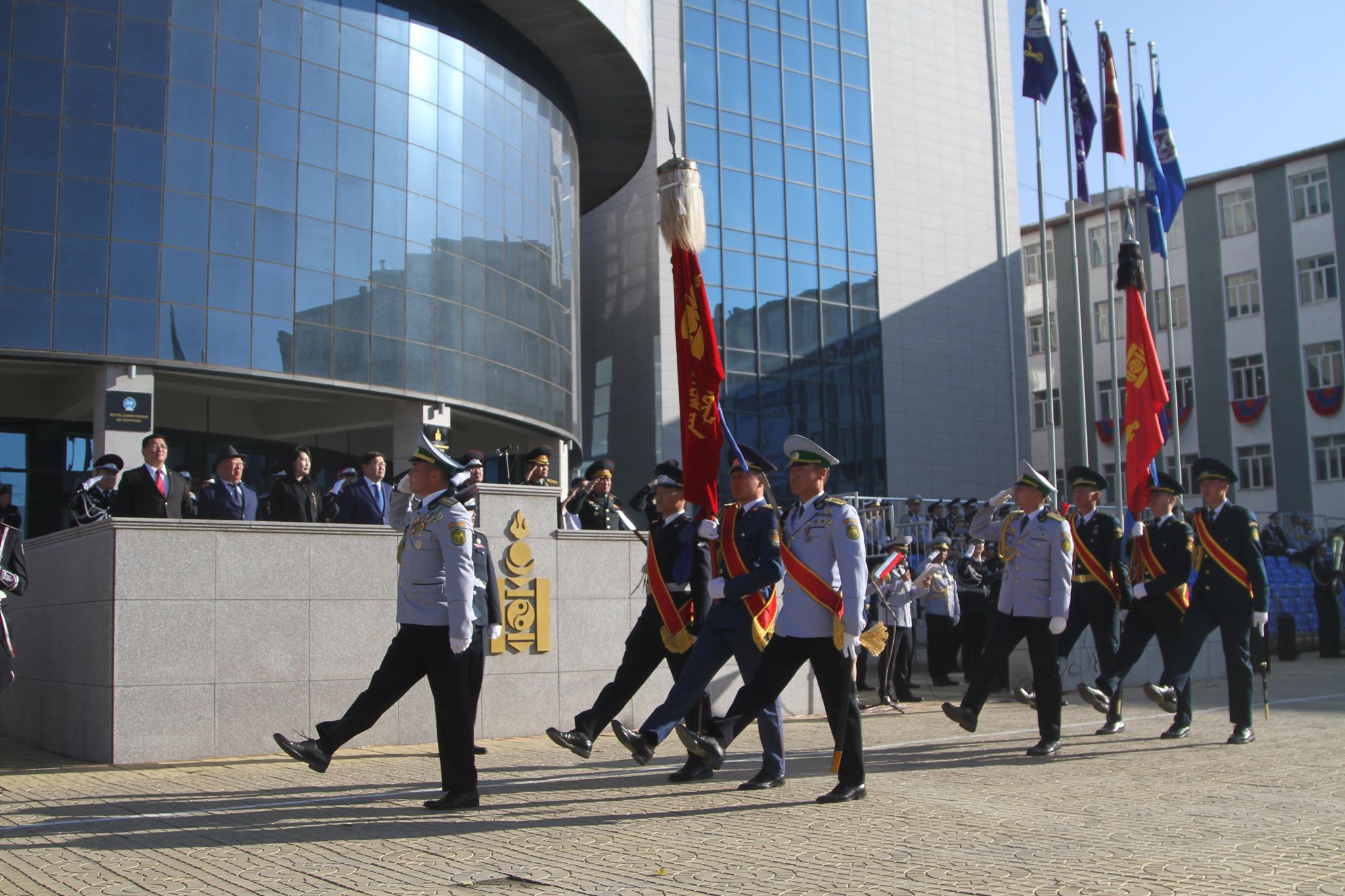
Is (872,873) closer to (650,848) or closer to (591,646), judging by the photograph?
(650,848)

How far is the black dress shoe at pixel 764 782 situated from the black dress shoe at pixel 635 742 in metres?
0.75

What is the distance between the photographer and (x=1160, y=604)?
11.0 meters

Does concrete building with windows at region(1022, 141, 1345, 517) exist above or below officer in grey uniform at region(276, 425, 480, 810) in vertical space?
above

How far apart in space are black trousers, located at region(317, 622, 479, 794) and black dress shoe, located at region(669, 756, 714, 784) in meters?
1.47

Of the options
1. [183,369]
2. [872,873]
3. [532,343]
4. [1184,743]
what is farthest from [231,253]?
[872,873]

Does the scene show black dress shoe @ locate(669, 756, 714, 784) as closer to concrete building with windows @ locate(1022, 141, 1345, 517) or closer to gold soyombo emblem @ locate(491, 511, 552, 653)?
gold soyombo emblem @ locate(491, 511, 552, 653)

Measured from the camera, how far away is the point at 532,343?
994 inches

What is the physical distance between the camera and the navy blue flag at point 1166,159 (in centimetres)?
2527

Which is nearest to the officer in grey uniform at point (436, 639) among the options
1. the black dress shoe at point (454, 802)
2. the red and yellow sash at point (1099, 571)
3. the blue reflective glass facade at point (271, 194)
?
the black dress shoe at point (454, 802)

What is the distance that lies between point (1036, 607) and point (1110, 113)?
17455mm

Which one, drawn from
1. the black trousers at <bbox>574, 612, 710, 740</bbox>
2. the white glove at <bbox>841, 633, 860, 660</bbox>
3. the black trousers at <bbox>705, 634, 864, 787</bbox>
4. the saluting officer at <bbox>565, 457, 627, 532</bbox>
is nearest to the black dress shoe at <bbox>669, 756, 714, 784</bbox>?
the black trousers at <bbox>574, 612, 710, 740</bbox>

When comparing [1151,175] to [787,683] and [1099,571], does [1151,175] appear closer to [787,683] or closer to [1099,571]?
[1099,571]

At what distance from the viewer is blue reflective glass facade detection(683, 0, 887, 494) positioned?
3494 centimetres

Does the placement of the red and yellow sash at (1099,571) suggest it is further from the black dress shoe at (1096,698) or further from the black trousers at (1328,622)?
the black trousers at (1328,622)
